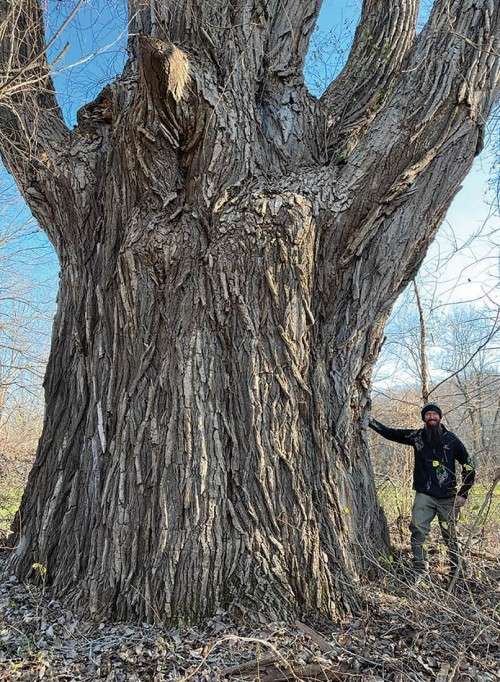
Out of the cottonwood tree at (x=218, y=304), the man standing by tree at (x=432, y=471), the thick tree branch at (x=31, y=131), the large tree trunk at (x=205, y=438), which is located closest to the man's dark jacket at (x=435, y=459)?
the man standing by tree at (x=432, y=471)

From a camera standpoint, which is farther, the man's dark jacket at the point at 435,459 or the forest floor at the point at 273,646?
the man's dark jacket at the point at 435,459

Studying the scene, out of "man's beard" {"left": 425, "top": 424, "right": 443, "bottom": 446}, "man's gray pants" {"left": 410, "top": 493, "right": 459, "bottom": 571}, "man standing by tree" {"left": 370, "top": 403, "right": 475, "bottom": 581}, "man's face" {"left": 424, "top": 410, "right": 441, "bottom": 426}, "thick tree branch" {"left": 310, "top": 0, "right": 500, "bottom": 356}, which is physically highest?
"thick tree branch" {"left": 310, "top": 0, "right": 500, "bottom": 356}

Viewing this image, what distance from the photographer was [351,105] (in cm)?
439

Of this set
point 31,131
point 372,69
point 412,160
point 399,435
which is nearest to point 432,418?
point 399,435

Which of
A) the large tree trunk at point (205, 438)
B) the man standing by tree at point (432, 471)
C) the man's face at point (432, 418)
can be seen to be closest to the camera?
the large tree trunk at point (205, 438)

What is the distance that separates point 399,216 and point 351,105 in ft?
4.72

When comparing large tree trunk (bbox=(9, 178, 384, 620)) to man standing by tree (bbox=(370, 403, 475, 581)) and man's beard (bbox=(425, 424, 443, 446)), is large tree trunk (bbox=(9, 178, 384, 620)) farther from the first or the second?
man's beard (bbox=(425, 424, 443, 446))

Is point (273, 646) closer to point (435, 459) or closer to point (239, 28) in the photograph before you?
point (435, 459)

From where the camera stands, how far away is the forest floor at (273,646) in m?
2.55

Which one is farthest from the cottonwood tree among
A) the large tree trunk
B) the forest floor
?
the forest floor

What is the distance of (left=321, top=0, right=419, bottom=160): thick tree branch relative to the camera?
4.31m

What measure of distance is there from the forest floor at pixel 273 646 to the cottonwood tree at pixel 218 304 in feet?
0.55

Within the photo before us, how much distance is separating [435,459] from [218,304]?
266cm

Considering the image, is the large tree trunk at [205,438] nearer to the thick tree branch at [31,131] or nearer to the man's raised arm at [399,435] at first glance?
the thick tree branch at [31,131]
